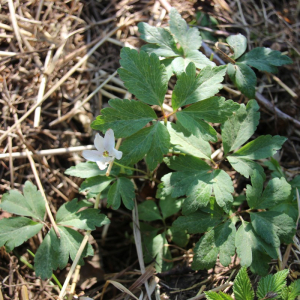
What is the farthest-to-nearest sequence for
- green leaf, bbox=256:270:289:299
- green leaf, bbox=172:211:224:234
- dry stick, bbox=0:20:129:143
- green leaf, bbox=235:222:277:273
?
dry stick, bbox=0:20:129:143 → green leaf, bbox=172:211:224:234 → green leaf, bbox=235:222:277:273 → green leaf, bbox=256:270:289:299

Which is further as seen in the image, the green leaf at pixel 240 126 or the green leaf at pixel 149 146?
the green leaf at pixel 240 126

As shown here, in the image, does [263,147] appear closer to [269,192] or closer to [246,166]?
[246,166]

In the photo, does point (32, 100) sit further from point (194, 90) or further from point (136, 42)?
point (194, 90)

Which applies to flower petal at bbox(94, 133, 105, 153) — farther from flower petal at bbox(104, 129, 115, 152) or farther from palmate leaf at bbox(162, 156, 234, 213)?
palmate leaf at bbox(162, 156, 234, 213)

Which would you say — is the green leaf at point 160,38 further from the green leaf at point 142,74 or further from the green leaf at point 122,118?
the green leaf at point 122,118

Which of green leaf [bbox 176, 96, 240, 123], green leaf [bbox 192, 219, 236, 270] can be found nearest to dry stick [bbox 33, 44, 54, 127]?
green leaf [bbox 176, 96, 240, 123]

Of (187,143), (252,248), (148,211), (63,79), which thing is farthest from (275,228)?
(63,79)

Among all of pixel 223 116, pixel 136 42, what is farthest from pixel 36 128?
pixel 223 116

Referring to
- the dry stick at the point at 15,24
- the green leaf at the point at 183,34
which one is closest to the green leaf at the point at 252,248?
the green leaf at the point at 183,34
